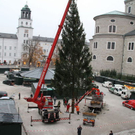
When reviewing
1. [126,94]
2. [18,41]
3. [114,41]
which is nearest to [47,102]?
[126,94]

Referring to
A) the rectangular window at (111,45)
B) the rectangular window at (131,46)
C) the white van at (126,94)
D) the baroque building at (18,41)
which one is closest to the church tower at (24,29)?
the baroque building at (18,41)

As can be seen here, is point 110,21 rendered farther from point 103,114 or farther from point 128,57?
point 103,114

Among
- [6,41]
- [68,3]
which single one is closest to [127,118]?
[68,3]

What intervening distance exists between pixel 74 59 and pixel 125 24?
3196 centimetres

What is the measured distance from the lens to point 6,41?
86812mm

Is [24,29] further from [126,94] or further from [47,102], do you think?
[47,102]

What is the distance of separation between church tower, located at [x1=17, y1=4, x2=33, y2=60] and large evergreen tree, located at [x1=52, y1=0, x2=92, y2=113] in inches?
2734

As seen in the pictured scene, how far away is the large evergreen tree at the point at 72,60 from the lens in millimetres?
18234

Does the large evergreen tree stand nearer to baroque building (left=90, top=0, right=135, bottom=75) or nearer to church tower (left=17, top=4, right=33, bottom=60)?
baroque building (left=90, top=0, right=135, bottom=75)

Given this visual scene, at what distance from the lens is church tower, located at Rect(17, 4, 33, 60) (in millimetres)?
83688

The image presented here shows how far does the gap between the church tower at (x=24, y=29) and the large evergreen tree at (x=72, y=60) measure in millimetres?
69453

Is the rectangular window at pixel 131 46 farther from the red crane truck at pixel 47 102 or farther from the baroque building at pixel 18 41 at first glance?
the baroque building at pixel 18 41

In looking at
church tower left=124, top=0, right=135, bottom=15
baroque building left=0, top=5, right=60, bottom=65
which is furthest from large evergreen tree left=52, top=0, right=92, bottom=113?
baroque building left=0, top=5, right=60, bottom=65

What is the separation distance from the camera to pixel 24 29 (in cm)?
8494
